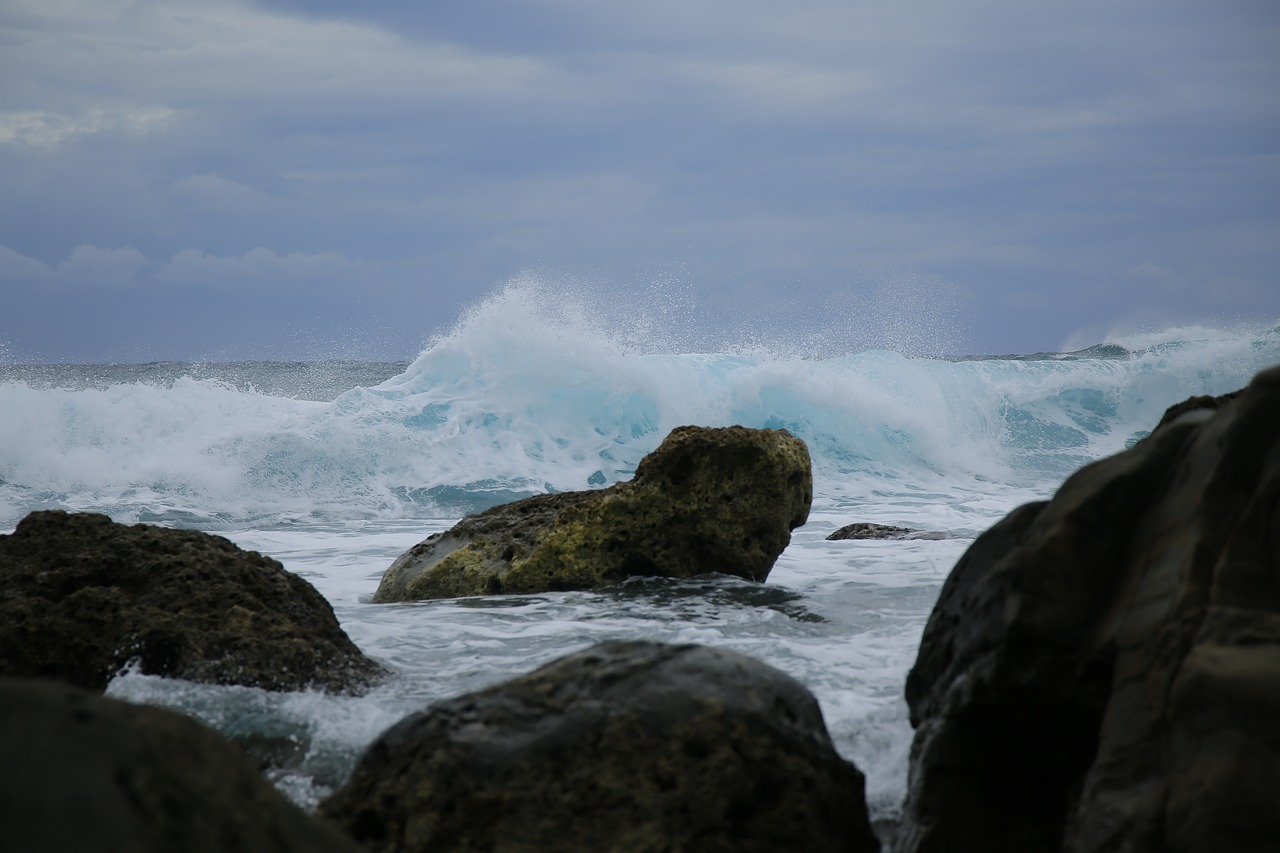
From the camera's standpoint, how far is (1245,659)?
2.01m

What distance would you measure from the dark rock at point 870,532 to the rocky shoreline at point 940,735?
19.3 feet

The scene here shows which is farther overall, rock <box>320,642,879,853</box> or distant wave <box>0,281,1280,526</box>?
distant wave <box>0,281,1280,526</box>

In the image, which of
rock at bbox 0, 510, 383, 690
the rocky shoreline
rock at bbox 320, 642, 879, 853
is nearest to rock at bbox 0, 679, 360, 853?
the rocky shoreline

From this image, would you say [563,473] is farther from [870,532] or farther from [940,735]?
[940,735]

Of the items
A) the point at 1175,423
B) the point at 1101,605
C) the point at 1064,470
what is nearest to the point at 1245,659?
the point at 1101,605

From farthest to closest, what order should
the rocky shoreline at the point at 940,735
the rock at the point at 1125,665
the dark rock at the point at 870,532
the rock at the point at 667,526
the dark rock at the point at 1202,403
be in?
1. the dark rock at the point at 870,532
2. the rock at the point at 667,526
3. the dark rock at the point at 1202,403
4. the rock at the point at 1125,665
5. the rocky shoreline at the point at 940,735

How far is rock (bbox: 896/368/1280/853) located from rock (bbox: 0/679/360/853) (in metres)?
1.49

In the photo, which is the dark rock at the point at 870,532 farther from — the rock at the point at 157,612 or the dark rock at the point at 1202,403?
the rock at the point at 157,612

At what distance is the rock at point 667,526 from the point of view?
643 cm

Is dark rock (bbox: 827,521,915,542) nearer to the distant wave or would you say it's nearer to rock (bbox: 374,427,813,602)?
rock (bbox: 374,427,813,602)

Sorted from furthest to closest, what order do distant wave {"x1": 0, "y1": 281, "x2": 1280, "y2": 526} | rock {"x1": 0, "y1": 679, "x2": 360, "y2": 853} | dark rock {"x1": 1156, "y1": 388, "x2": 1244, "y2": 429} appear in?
distant wave {"x1": 0, "y1": 281, "x2": 1280, "y2": 526}
dark rock {"x1": 1156, "y1": 388, "x2": 1244, "y2": 429}
rock {"x1": 0, "y1": 679, "x2": 360, "y2": 853}

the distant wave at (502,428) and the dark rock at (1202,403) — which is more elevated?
the dark rock at (1202,403)

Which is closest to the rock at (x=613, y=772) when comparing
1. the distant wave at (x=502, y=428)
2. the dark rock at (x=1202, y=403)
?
the dark rock at (x=1202, y=403)

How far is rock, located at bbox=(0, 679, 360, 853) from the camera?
1.42 metres
